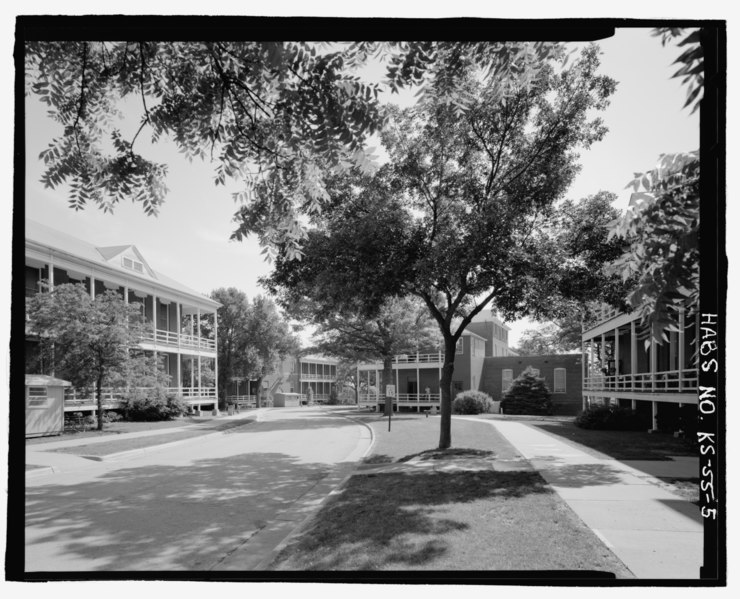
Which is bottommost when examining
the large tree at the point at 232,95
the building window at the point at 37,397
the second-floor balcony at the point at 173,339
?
the building window at the point at 37,397

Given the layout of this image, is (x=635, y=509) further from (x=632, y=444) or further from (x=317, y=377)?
(x=317, y=377)

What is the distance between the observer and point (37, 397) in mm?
13578

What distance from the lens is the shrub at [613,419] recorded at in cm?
1898

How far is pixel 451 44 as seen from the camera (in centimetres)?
469

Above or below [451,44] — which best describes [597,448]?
below

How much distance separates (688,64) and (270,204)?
406 cm

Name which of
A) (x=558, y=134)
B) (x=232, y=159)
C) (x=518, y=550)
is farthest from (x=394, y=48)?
(x=558, y=134)

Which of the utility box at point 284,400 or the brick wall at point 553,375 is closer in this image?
the brick wall at point 553,375

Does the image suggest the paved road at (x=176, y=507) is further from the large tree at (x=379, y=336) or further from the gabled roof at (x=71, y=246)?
the large tree at (x=379, y=336)

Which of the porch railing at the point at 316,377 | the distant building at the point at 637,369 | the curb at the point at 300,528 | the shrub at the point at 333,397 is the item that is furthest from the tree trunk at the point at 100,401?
the shrub at the point at 333,397

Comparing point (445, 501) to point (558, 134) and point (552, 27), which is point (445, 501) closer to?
point (552, 27)

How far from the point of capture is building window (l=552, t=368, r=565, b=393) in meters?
38.6

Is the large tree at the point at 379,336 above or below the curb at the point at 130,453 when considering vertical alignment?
above

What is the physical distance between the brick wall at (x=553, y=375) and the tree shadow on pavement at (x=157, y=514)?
29781mm
